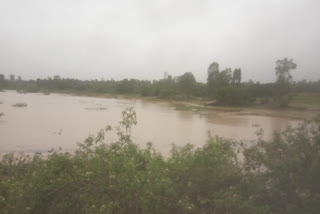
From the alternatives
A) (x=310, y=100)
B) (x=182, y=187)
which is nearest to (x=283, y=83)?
(x=310, y=100)

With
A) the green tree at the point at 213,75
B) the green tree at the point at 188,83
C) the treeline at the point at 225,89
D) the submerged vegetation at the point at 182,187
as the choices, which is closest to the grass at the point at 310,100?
the treeline at the point at 225,89

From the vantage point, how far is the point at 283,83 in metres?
31.3

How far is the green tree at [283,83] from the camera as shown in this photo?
29.9m

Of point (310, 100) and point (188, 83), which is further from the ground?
point (188, 83)

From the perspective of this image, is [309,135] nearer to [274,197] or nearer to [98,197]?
[274,197]

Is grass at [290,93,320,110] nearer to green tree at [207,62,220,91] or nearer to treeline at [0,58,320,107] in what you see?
treeline at [0,58,320,107]

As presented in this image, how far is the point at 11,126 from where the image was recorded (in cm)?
1476

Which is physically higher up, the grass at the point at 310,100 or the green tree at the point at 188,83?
the green tree at the point at 188,83

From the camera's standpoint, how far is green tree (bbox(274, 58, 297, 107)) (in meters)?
29.9

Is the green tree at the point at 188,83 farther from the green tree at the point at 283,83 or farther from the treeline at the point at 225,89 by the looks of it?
the green tree at the point at 283,83

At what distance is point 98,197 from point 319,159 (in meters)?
2.83


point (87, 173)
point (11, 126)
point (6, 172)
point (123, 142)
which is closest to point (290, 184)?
point (87, 173)

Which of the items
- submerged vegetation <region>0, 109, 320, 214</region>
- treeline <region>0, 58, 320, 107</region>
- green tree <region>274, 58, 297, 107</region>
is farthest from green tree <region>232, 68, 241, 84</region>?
submerged vegetation <region>0, 109, 320, 214</region>

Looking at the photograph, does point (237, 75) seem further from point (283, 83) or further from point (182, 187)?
point (182, 187)
